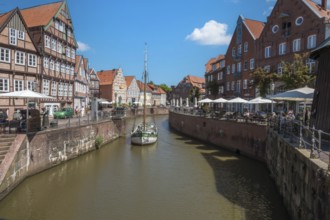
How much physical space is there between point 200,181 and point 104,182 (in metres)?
5.96

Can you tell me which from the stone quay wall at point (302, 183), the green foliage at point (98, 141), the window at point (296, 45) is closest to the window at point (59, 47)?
the green foliage at point (98, 141)

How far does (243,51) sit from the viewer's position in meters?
43.2

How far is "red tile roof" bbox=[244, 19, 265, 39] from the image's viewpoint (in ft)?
138

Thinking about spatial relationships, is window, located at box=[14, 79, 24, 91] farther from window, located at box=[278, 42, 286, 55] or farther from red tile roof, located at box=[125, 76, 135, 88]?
red tile roof, located at box=[125, 76, 135, 88]

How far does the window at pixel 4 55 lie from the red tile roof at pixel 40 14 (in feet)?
22.2

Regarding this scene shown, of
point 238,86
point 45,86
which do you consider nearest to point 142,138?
point 45,86

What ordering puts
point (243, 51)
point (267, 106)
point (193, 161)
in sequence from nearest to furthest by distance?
1. point (193, 161)
2. point (267, 106)
3. point (243, 51)

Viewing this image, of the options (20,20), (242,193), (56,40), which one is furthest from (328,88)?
(56,40)

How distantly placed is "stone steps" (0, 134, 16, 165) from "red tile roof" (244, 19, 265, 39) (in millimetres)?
35524

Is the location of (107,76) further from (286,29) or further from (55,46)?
(286,29)

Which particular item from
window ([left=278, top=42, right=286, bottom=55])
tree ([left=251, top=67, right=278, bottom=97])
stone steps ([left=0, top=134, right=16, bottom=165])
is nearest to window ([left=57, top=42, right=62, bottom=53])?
stone steps ([left=0, top=134, right=16, bottom=165])

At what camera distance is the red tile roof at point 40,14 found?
106 feet

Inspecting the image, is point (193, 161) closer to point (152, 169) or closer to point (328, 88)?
point (152, 169)

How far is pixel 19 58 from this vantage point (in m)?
27.7
